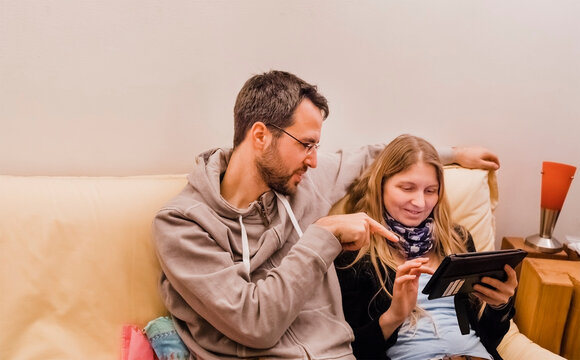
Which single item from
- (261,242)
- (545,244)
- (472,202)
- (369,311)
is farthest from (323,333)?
Answer: (545,244)

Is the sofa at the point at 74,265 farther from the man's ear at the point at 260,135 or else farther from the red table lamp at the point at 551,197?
the red table lamp at the point at 551,197

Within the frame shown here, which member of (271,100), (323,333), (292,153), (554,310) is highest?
(271,100)

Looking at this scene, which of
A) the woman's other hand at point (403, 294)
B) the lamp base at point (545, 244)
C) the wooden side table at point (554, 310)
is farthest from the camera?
the lamp base at point (545, 244)

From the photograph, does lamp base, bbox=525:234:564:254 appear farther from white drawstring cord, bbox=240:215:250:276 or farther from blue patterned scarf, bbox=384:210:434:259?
white drawstring cord, bbox=240:215:250:276

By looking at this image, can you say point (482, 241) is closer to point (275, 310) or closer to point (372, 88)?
point (372, 88)

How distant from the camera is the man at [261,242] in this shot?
3.90ft

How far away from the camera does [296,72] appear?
1.79 meters

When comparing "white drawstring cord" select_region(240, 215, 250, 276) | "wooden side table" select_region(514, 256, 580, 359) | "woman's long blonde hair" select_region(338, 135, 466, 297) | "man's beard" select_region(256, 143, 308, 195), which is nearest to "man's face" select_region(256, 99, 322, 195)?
"man's beard" select_region(256, 143, 308, 195)

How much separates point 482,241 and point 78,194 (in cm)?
138

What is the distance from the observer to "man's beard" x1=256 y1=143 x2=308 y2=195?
136 cm

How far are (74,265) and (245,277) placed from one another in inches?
19.0

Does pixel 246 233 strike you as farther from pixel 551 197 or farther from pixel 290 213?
pixel 551 197

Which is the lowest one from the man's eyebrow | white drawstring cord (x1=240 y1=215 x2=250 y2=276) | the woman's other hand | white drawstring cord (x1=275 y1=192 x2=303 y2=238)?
the woman's other hand

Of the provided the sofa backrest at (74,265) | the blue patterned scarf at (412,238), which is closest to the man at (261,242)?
the sofa backrest at (74,265)
